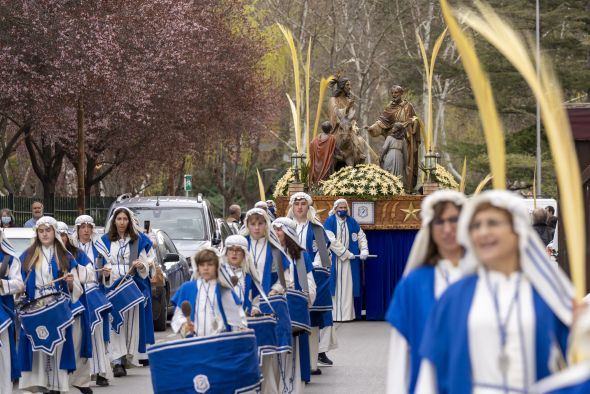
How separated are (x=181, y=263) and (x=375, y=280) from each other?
294 cm

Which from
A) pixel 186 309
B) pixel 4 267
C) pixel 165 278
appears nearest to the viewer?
pixel 186 309

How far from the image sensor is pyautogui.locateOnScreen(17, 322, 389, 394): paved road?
577 inches

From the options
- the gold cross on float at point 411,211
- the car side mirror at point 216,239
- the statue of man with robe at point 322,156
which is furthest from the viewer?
the statue of man with robe at point 322,156

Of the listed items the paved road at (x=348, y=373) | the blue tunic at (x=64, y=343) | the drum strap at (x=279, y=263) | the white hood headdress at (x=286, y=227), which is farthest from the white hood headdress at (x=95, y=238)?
the drum strap at (x=279, y=263)

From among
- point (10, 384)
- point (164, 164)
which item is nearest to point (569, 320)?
point (10, 384)

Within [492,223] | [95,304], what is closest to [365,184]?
[95,304]

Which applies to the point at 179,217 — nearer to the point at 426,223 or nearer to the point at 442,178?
the point at 442,178

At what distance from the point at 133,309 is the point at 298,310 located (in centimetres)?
349

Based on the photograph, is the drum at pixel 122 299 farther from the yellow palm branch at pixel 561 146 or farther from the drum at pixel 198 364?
the yellow palm branch at pixel 561 146

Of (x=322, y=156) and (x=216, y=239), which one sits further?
(x=322, y=156)

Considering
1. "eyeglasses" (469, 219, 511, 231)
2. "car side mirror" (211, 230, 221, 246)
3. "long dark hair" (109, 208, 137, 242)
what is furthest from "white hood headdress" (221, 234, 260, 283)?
"car side mirror" (211, 230, 221, 246)

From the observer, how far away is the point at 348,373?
1595cm

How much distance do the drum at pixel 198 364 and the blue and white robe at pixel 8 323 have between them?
2762mm

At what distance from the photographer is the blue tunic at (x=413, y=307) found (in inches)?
265
